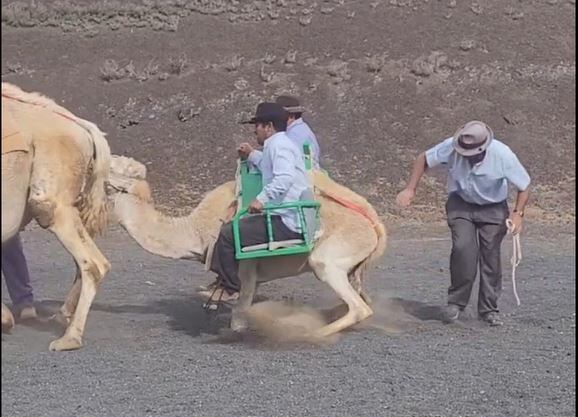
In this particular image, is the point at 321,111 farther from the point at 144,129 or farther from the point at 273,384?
the point at 144,129

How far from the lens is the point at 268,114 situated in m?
6.18

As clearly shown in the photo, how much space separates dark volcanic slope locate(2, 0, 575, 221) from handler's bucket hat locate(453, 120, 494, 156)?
2.30 ft

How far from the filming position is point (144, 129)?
8.64ft

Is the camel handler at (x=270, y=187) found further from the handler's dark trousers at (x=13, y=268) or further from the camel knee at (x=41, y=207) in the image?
the handler's dark trousers at (x=13, y=268)

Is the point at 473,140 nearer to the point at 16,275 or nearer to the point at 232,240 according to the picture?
the point at 232,240

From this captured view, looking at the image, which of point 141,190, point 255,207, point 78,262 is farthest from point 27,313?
point 141,190

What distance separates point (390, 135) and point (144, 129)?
44.8ft

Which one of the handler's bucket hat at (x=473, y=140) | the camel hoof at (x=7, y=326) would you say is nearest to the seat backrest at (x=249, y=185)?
the handler's bucket hat at (x=473, y=140)

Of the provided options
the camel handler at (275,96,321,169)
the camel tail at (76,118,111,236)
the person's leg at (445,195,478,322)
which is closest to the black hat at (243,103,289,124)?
the camel handler at (275,96,321,169)

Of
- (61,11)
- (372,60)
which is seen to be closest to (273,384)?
(61,11)

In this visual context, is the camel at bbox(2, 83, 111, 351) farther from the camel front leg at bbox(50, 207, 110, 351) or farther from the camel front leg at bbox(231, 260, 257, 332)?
the camel front leg at bbox(231, 260, 257, 332)

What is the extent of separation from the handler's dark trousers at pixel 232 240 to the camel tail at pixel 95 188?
2.69 meters

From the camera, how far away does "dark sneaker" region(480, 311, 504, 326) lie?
7023 millimetres

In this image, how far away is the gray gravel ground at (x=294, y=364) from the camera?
4.66m
